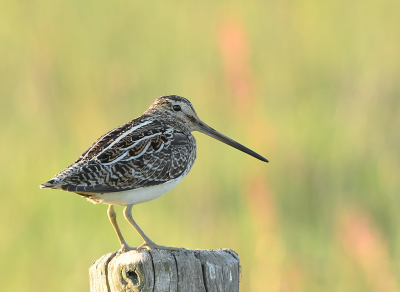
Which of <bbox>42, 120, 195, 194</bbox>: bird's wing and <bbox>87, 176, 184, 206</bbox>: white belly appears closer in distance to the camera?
<bbox>42, 120, 195, 194</bbox>: bird's wing

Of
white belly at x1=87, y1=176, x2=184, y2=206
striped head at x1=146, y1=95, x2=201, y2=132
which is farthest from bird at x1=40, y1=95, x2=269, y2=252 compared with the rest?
striped head at x1=146, y1=95, x2=201, y2=132

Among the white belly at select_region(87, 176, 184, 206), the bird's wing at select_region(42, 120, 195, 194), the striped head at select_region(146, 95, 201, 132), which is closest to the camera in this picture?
the bird's wing at select_region(42, 120, 195, 194)

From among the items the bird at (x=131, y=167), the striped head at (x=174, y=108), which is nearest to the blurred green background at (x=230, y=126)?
the striped head at (x=174, y=108)

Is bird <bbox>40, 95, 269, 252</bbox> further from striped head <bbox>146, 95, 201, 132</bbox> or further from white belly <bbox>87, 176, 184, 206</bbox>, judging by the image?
striped head <bbox>146, 95, 201, 132</bbox>

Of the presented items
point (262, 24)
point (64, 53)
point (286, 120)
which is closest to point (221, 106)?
point (286, 120)

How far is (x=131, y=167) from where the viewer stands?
396cm

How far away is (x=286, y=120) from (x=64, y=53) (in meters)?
2.73

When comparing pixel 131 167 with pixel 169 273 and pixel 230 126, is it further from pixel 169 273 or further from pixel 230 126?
pixel 230 126

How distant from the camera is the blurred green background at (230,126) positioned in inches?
219

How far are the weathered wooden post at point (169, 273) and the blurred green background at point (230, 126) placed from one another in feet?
6.12

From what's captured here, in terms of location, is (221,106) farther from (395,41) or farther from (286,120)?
(395,41)

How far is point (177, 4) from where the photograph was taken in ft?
26.2

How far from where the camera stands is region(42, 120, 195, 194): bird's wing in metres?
3.74

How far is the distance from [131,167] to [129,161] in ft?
0.15
